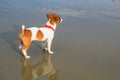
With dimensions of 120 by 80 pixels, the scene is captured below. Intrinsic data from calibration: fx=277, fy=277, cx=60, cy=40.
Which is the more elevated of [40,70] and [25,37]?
[25,37]

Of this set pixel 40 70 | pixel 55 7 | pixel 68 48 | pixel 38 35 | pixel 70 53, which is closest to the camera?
pixel 40 70

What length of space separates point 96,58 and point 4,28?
12.2 feet

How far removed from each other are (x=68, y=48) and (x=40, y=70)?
5.67ft

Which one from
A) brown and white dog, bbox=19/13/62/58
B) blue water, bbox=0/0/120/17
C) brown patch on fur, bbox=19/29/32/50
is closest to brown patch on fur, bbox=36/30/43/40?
brown and white dog, bbox=19/13/62/58

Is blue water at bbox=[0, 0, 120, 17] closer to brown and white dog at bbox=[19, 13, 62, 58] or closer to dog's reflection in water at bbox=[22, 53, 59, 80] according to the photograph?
brown and white dog at bbox=[19, 13, 62, 58]

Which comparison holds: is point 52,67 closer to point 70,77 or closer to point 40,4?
point 70,77

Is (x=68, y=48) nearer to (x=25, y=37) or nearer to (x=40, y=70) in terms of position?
(x=25, y=37)

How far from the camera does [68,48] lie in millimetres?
7570

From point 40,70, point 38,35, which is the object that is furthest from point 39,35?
point 40,70

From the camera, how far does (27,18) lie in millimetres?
10961

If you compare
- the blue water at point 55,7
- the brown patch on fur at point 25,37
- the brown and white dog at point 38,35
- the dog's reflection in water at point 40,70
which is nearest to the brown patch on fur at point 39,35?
the brown and white dog at point 38,35

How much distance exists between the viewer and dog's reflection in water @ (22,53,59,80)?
5.66 m

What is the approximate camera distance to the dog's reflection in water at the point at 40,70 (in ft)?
18.6

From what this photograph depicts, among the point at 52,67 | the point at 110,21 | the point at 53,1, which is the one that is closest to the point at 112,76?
the point at 52,67
